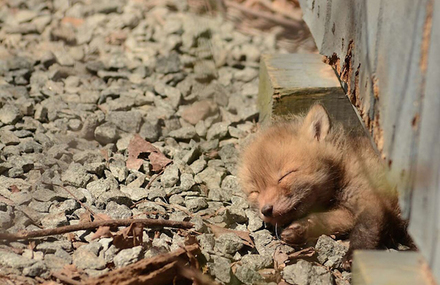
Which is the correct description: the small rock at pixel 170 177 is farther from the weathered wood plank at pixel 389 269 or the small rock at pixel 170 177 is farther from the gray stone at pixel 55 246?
the weathered wood plank at pixel 389 269

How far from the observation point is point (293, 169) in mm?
3938

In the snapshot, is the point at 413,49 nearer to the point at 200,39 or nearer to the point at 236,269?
the point at 236,269

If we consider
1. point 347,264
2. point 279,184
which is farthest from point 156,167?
point 347,264

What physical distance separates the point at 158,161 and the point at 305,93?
1312mm

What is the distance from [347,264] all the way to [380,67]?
1.23 metres

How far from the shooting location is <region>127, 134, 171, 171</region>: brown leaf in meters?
4.23

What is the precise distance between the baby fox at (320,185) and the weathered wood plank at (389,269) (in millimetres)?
1107

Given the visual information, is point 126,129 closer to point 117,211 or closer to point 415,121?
point 117,211

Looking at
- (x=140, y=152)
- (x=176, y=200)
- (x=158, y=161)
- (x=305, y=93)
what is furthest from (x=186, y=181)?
(x=305, y=93)

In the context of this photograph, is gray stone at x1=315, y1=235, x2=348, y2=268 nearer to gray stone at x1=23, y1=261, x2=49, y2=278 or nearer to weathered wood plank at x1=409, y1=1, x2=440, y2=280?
Answer: weathered wood plank at x1=409, y1=1, x2=440, y2=280

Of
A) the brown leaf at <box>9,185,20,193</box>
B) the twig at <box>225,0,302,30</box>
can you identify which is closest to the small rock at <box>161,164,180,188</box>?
the brown leaf at <box>9,185,20,193</box>

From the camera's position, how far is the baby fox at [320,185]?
3.69 metres

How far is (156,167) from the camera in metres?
4.23

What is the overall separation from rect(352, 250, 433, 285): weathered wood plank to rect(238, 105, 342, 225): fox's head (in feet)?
4.46
